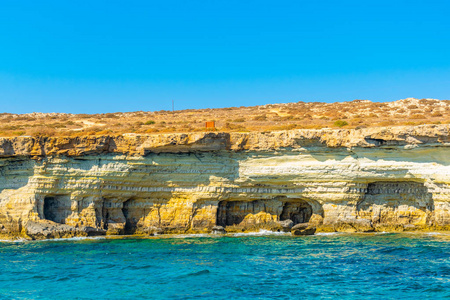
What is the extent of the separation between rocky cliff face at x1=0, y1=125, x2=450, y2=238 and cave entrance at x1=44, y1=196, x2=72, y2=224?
6 centimetres

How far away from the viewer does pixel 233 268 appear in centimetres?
1934

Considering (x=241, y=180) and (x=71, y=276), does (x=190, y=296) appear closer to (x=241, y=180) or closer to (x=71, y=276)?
(x=71, y=276)

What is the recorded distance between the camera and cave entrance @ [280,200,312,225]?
2897 centimetres

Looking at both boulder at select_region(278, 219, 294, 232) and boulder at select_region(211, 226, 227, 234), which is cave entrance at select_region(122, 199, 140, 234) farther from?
boulder at select_region(278, 219, 294, 232)

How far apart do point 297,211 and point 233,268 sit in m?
10.5

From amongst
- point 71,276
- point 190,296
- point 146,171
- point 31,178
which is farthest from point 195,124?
point 190,296

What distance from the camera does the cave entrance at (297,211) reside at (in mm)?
28969

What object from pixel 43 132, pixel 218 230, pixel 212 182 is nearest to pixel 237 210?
pixel 218 230

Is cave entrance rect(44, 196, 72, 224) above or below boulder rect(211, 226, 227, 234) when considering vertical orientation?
above

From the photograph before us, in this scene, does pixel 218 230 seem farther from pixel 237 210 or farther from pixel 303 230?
pixel 303 230

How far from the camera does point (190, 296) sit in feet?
51.8

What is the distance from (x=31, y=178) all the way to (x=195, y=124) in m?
15.2

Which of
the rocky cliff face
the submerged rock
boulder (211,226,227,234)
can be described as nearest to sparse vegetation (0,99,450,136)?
the rocky cliff face

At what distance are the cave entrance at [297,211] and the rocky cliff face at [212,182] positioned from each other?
0.28m
